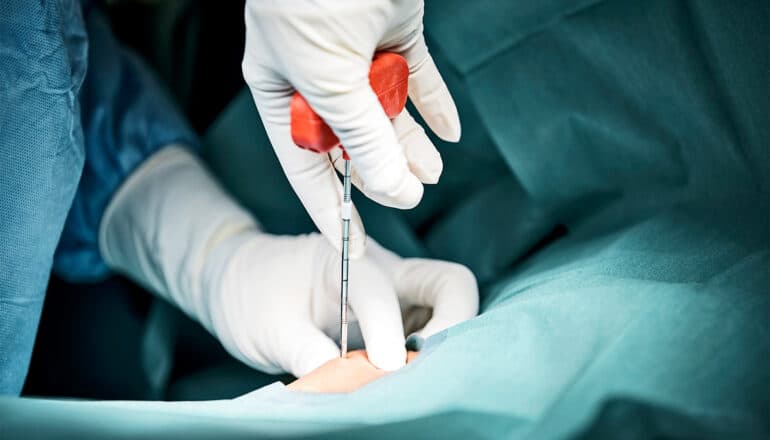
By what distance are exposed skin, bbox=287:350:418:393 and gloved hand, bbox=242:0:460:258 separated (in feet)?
0.38

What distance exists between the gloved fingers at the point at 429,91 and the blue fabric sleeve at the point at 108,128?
55cm

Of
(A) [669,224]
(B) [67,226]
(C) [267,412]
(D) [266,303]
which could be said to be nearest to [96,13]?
(B) [67,226]

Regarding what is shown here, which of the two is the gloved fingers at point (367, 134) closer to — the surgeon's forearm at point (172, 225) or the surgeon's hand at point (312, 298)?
the surgeon's hand at point (312, 298)

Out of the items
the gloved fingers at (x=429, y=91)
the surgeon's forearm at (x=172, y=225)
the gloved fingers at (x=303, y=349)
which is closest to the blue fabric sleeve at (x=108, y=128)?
the surgeon's forearm at (x=172, y=225)

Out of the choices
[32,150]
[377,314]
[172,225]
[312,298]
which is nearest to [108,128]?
[172,225]

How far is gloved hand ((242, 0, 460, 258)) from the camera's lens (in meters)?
0.62

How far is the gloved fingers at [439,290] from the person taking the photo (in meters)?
0.85

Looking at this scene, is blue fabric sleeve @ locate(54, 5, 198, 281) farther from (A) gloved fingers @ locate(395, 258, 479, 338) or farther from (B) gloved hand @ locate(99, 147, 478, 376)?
(A) gloved fingers @ locate(395, 258, 479, 338)

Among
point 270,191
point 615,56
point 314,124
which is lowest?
point 270,191

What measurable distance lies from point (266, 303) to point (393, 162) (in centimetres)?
34

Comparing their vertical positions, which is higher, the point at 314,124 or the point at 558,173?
the point at 314,124

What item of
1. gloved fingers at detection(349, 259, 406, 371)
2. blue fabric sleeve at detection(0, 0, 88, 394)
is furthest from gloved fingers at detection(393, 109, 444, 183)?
blue fabric sleeve at detection(0, 0, 88, 394)

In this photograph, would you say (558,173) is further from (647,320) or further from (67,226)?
(67,226)

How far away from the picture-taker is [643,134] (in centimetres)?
86
